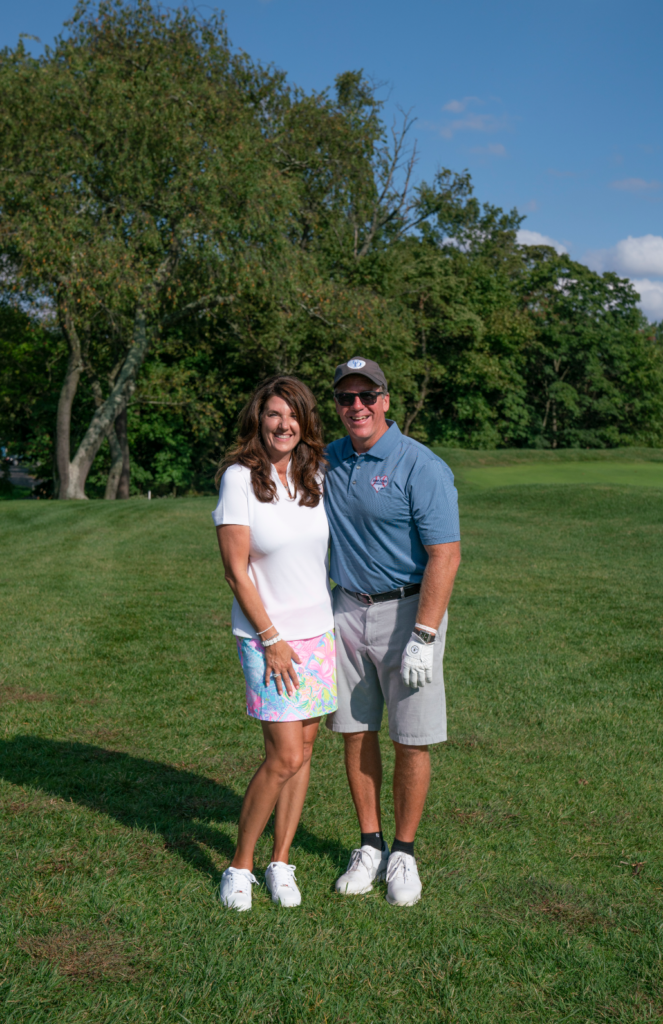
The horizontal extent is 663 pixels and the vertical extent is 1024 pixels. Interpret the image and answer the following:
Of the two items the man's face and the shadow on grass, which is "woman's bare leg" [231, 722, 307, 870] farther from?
the man's face

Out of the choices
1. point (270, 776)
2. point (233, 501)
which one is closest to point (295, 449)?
point (233, 501)

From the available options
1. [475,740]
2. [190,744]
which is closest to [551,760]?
[475,740]

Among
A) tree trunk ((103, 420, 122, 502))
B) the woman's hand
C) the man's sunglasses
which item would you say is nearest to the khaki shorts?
the woman's hand

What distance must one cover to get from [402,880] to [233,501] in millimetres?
1680

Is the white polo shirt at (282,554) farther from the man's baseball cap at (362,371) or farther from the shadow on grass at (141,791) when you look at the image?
the shadow on grass at (141,791)

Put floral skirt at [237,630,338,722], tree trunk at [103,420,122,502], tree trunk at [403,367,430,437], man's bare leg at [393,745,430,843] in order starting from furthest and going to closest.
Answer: tree trunk at [403,367,430,437] → tree trunk at [103,420,122,502] → man's bare leg at [393,745,430,843] → floral skirt at [237,630,338,722]

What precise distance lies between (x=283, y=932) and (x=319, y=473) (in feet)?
5.70

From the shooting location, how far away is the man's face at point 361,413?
342 cm

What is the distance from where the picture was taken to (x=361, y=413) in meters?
3.43

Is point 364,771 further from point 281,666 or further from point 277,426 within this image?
point 277,426

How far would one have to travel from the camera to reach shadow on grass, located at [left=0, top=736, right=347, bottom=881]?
3.91 meters

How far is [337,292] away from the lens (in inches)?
997

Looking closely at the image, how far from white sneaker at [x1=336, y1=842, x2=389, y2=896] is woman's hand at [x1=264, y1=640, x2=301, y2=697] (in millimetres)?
877

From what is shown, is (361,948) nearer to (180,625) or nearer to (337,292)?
(180,625)
